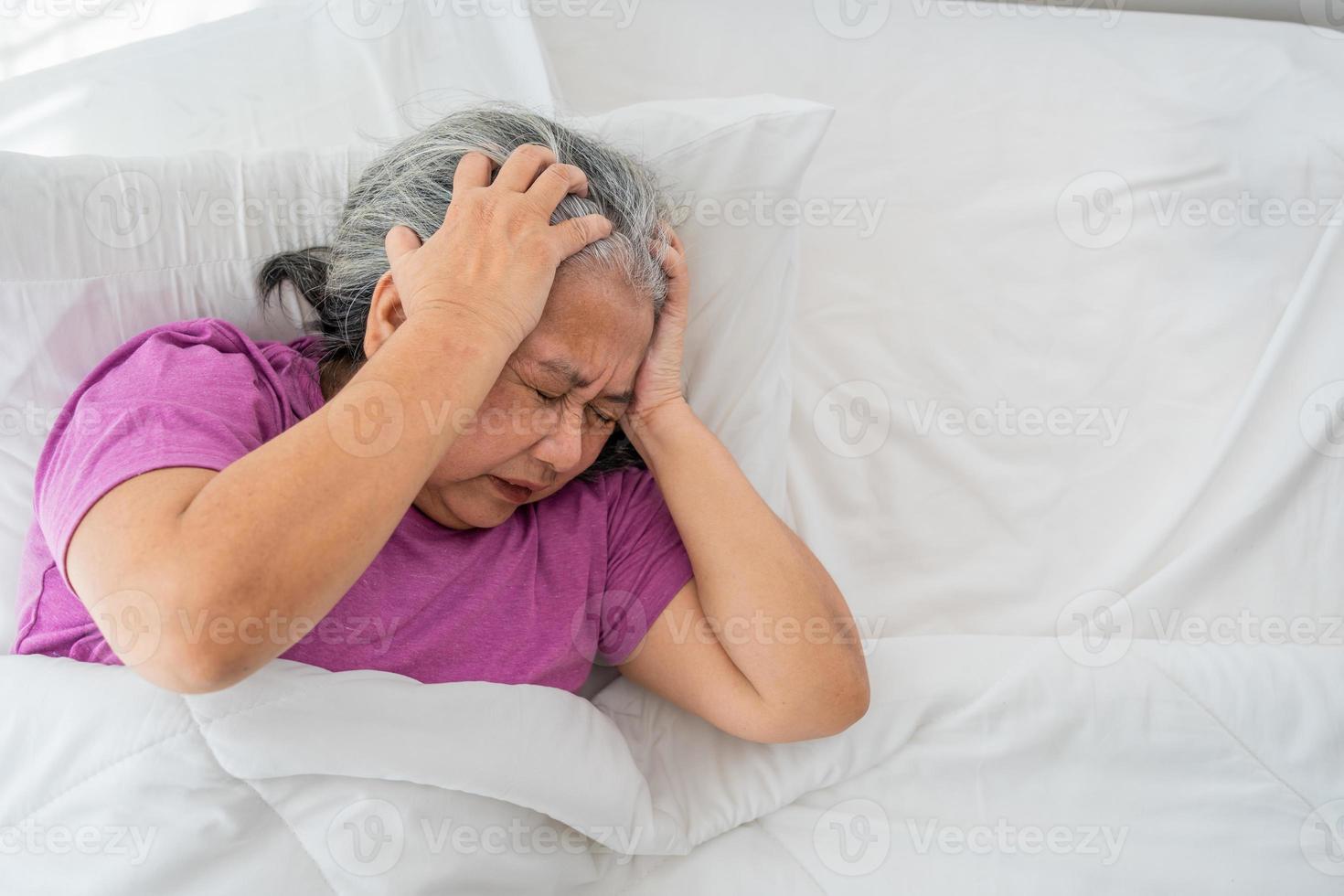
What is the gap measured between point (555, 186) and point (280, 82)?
2.47 ft

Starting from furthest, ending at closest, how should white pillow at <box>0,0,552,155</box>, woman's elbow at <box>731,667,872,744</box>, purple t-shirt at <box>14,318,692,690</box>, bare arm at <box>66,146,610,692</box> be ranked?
white pillow at <box>0,0,552,155</box>
woman's elbow at <box>731,667,872,744</box>
purple t-shirt at <box>14,318,692,690</box>
bare arm at <box>66,146,610,692</box>

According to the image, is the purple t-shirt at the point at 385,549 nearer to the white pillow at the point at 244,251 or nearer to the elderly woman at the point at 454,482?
the elderly woman at the point at 454,482

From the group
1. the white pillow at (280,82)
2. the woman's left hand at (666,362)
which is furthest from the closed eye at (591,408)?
the white pillow at (280,82)

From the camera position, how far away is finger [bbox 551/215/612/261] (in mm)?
1120

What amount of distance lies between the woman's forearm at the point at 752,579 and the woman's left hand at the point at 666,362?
0.07 feet

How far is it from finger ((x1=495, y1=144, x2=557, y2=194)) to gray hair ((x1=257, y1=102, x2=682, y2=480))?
4 centimetres

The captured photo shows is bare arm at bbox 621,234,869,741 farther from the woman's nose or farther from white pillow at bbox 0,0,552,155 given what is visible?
white pillow at bbox 0,0,552,155

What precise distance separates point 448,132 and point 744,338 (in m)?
0.53

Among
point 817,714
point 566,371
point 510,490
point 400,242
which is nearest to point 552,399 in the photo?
point 566,371

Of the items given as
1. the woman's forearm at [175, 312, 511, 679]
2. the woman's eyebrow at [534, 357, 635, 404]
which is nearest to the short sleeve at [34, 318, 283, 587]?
the woman's forearm at [175, 312, 511, 679]

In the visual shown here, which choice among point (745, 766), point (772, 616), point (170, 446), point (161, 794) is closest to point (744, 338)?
point (772, 616)

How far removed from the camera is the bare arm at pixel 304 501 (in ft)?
2.79

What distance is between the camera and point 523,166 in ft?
3.83

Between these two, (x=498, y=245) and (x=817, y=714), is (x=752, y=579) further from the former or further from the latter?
(x=498, y=245)
